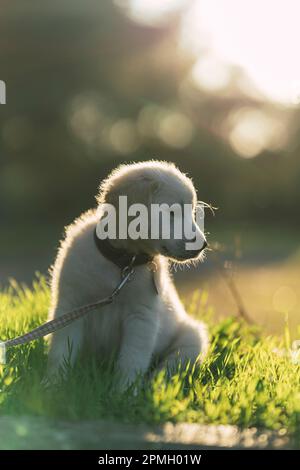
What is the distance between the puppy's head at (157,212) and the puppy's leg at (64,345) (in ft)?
2.02

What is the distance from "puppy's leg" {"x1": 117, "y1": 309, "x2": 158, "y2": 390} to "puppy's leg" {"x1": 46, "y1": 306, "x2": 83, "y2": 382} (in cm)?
28

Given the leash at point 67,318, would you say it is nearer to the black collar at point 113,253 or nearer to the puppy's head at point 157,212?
the black collar at point 113,253

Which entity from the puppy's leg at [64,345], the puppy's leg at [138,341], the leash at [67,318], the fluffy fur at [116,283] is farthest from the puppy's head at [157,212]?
the puppy's leg at [64,345]

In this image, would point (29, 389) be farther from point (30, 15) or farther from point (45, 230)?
point (30, 15)

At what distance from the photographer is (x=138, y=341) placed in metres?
4.69

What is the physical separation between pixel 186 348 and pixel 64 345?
2.96 feet

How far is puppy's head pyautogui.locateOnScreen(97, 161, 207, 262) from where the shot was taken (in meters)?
4.47

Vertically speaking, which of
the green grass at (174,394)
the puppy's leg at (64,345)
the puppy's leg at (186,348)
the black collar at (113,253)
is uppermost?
the black collar at (113,253)

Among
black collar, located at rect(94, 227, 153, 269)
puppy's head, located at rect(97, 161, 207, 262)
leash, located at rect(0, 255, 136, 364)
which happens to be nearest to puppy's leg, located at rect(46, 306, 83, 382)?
leash, located at rect(0, 255, 136, 364)

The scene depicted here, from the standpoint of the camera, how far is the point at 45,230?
17281 millimetres

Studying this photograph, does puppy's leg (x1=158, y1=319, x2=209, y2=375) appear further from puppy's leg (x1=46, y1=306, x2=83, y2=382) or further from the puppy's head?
the puppy's head

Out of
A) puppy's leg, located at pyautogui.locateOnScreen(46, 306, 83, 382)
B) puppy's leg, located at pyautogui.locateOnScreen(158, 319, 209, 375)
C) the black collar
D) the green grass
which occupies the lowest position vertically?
the green grass

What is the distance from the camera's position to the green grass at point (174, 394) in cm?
390

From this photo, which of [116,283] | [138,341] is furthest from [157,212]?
[138,341]
